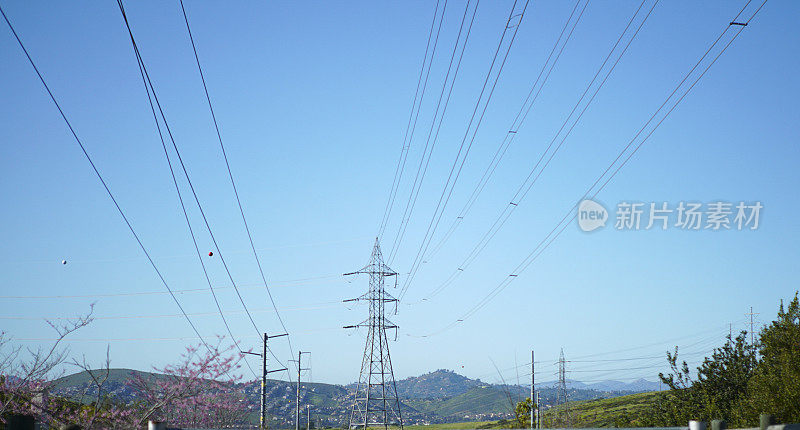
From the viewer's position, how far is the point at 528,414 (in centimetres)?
5144

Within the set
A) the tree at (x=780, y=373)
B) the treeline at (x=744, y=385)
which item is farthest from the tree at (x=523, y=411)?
the tree at (x=780, y=373)

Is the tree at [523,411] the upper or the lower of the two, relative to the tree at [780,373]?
lower

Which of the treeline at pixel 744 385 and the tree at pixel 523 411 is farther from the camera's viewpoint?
the tree at pixel 523 411

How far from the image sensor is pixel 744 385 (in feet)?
131

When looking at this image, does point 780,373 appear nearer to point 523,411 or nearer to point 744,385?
point 744,385

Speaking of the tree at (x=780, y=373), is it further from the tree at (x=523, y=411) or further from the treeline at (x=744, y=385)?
the tree at (x=523, y=411)

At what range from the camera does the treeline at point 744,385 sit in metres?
28.5

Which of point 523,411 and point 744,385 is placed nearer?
point 744,385

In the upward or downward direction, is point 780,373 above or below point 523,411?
above

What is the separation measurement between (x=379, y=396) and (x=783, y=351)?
29.1 meters

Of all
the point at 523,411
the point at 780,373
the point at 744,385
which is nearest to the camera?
the point at 780,373

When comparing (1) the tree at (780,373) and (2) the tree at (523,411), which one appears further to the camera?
(2) the tree at (523,411)

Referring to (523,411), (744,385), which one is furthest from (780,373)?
(523,411)

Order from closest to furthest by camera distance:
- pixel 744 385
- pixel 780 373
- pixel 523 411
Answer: pixel 780 373 → pixel 744 385 → pixel 523 411
